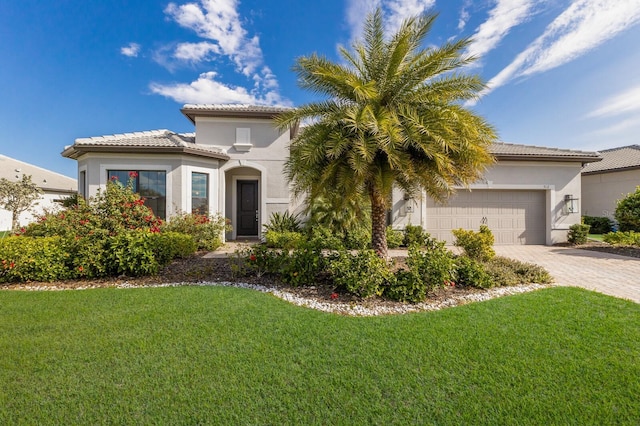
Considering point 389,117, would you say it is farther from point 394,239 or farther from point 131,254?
point 394,239

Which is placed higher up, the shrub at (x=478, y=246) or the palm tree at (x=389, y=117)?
the palm tree at (x=389, y=117)

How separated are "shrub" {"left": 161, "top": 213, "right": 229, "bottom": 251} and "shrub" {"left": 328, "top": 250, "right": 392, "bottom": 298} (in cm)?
634

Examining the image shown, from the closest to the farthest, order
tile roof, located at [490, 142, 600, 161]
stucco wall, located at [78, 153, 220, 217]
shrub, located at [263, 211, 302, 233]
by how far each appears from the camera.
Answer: stucco wall, located at [78, 153, 220, 217]
shrub, located at [263, 211, 302, 233]
tile roof, located at [490, 142, 600, 161]

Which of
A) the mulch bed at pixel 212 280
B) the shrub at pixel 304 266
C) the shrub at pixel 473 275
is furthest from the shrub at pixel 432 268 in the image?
the shrub at pixel 304 266

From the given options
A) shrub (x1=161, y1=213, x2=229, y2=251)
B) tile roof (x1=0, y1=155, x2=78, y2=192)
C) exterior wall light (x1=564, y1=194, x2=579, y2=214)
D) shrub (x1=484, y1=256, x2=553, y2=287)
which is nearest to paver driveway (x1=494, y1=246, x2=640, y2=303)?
shrub (x1=484, y1=256, x2=553, y2=287)

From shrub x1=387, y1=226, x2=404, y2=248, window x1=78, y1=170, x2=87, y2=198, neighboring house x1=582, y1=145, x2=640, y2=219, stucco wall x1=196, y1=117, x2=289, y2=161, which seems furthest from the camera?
neighboring house x1=582, y1=145, x2=640, y2=219

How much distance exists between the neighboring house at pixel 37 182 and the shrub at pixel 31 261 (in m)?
15.1

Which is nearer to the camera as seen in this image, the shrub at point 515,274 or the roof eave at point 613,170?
the shrub at point 515,274

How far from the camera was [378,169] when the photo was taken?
16.8 feet

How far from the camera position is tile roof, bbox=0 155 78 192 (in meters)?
20.5

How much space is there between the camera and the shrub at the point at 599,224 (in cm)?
1473

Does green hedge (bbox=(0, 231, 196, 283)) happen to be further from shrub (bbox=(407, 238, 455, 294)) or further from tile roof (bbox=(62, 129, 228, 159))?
shrub (bbox=(407, 238, 455, 294))

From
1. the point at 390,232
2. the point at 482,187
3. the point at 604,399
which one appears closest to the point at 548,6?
the point at 482,187

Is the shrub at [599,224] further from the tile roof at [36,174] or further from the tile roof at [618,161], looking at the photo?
the tile roof at [36,174]
